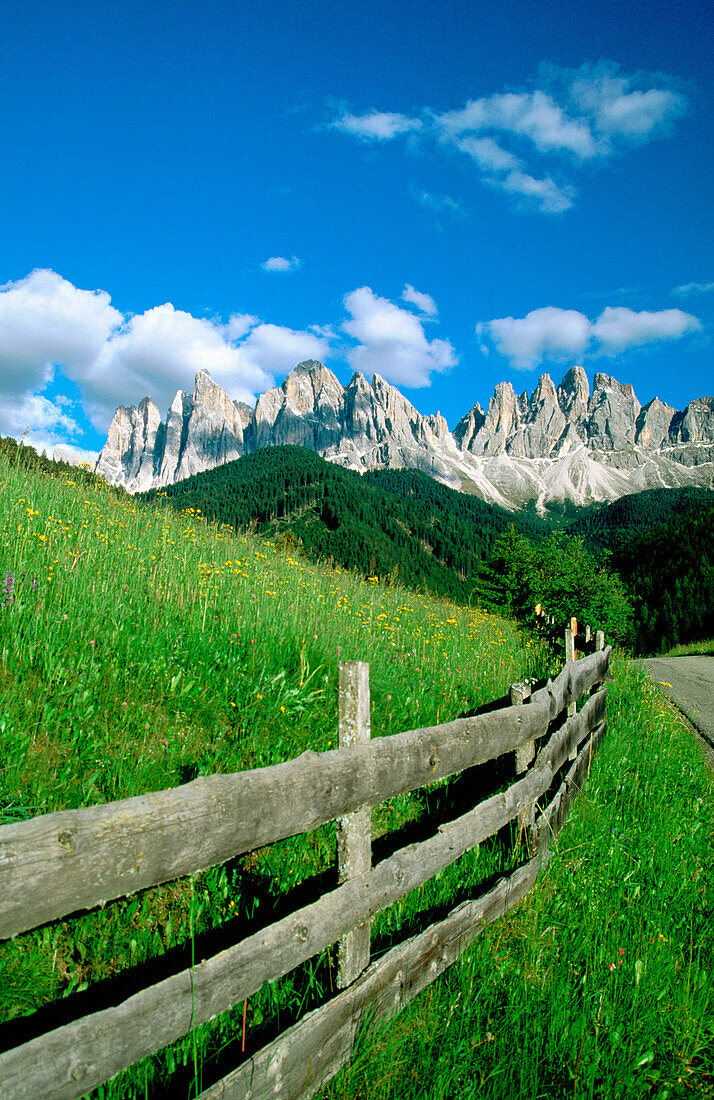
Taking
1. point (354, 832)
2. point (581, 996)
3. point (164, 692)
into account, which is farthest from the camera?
point (164, 692)

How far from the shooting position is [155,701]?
14.9 feet

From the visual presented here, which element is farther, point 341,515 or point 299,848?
point 341,515

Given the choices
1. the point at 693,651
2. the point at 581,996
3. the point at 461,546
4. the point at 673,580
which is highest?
the point at 461,546

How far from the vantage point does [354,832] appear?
2.86m

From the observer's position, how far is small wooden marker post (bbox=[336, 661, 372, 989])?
2793 millimetres

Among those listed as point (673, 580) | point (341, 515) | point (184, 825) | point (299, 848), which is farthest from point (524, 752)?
point (341, 515)

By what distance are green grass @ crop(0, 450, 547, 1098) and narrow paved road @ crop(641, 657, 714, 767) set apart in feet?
12.5

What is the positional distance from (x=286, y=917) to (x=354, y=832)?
54cm

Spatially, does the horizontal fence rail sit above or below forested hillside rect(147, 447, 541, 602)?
below

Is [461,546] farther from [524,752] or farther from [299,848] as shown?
[299,848]

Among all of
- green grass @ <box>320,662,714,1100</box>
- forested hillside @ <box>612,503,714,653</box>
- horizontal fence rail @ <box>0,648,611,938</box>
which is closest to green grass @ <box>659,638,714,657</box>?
green grass @ <box>320,662,714,1100</box>

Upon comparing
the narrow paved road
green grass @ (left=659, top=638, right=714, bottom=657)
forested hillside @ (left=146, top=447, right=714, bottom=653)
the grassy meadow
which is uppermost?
forested hillside @ (left=146, top=447, right=714, bottom=653)

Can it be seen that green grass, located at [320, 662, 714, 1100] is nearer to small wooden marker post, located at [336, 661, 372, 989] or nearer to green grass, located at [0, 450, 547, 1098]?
small wooden marker post, located at [336, 661, 372, 989]

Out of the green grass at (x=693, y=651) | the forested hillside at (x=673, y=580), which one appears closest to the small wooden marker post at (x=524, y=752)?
the green grass at (x=693, y=651)
